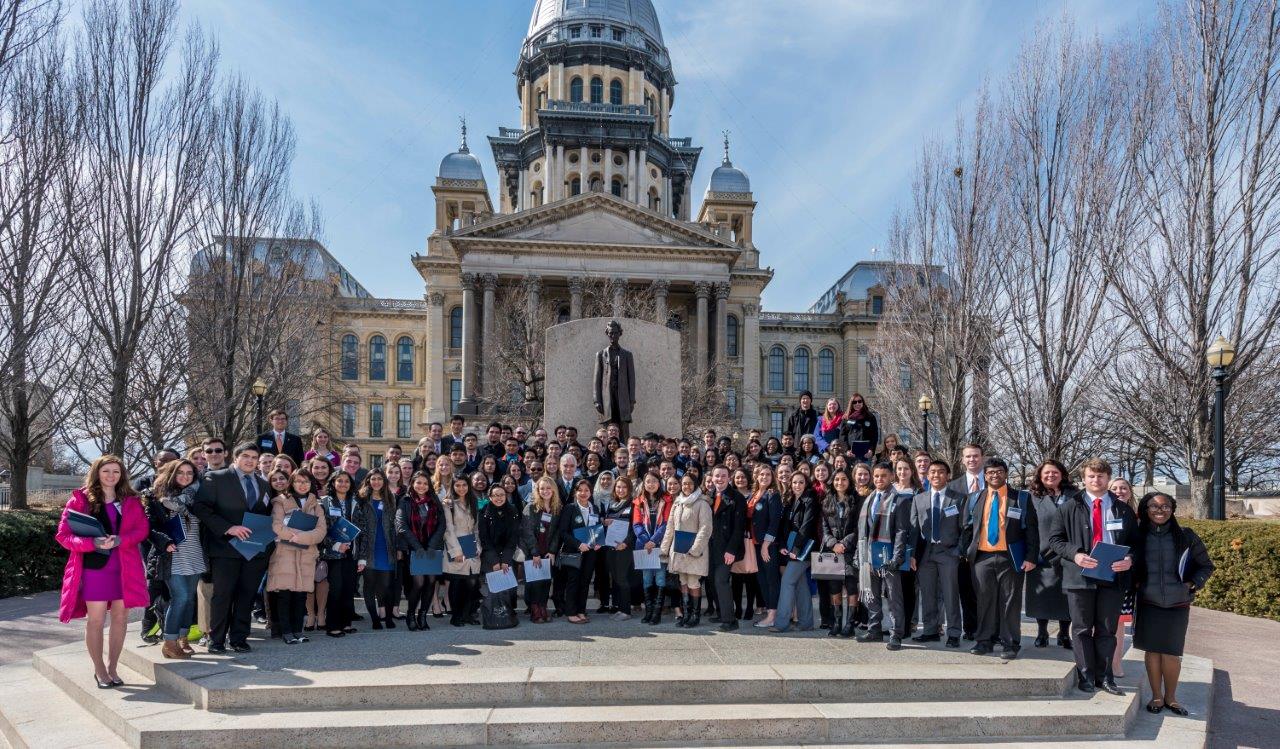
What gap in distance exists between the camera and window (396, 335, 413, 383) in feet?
199

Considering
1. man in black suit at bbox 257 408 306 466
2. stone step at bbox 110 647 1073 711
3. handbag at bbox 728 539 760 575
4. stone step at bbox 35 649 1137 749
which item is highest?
man in black suit at bbox 257 408 306 466

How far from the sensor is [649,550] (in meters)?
8.20

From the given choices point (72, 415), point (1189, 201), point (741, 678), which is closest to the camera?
point (741, 678)

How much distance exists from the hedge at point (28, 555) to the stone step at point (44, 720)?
5600mm

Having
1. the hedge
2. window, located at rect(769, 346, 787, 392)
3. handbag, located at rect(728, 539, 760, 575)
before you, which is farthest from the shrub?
window, located at rect(769, 346, 787, 392)

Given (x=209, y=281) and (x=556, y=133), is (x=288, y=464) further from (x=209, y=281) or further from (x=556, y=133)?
(x=556, y=133)

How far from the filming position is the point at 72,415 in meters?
18.3

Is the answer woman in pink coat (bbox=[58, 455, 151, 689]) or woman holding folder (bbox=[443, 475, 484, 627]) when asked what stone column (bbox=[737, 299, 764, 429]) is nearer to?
woman holding folder (bbox=[443, 475, 484, 627])

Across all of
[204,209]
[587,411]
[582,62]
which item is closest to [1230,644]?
[587,411]

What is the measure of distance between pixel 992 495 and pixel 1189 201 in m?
12.2

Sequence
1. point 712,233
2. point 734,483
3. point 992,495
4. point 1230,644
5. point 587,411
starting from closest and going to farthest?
point 992,495
point 734,483
point 1230,644
point 587,411
point 712,233

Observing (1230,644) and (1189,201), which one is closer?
(1230,644)

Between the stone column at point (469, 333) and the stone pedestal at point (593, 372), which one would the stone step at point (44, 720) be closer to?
the stone pedestal at point (593, 372)

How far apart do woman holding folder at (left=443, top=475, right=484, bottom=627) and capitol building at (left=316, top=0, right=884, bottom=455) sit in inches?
554
